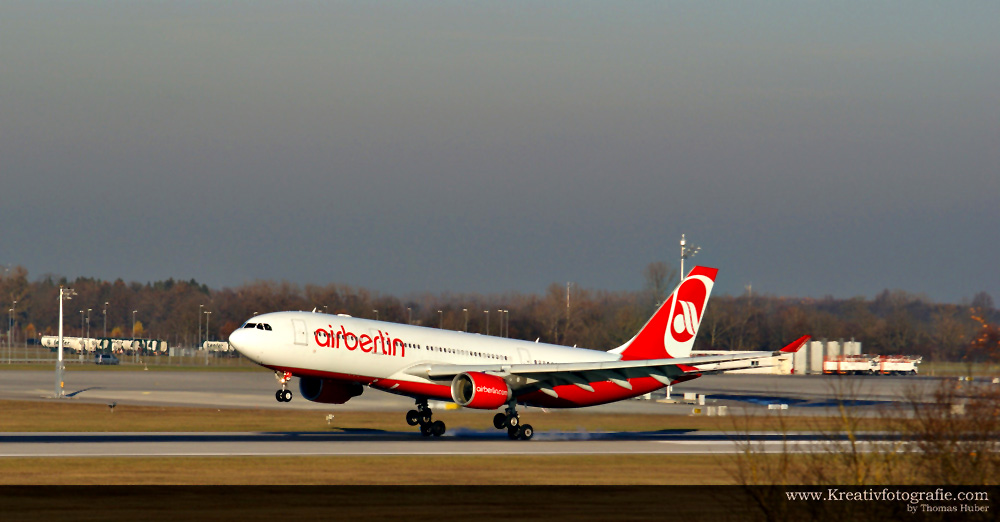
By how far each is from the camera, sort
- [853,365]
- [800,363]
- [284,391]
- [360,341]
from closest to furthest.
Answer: [284,391]
[360,341]
[853,365]
[800,363]

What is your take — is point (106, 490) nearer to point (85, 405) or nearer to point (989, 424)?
point (989, 424)

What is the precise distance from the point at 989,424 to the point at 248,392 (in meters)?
75.3

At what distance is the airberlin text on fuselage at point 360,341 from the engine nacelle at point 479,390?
9.45 ft

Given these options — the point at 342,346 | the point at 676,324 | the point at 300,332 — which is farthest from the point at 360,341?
the point at 676,324

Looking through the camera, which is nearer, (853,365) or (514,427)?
(514,427)

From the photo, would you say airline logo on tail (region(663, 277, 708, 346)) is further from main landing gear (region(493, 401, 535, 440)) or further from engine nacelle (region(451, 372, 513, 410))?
engine nacelle (region(451, 372, 513, 410))

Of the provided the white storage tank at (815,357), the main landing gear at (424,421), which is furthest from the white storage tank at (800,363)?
the main landing gear at (424,421)

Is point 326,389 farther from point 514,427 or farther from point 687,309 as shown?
point 687,309

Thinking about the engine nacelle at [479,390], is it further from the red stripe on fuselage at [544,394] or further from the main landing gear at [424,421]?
the main landing gear at [424,421]

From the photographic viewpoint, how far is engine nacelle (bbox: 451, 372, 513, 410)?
44.3 m

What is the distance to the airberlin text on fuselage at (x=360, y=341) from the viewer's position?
147 ft

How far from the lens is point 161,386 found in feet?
323

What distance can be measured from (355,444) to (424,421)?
6.50 meters

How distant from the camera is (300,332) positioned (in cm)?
4447
